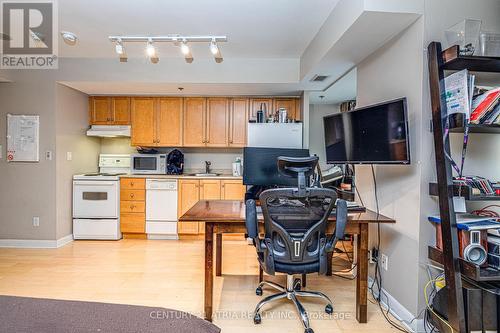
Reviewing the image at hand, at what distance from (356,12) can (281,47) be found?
1.42 metres

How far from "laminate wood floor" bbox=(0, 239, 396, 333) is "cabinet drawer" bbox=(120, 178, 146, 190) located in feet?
2.82

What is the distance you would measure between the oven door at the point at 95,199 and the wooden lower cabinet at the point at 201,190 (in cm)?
96

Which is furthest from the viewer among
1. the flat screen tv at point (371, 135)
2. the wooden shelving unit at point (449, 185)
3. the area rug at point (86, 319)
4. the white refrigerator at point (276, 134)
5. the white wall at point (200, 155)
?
the white wall at point (200, 155)

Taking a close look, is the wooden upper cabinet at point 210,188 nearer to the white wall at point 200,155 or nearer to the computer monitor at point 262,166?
the white wall at point 200,155

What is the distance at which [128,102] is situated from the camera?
449cm

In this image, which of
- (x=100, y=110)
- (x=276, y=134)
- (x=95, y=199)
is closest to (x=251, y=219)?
(x=276, y=134)

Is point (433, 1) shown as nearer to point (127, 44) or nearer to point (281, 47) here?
point (281, 47)

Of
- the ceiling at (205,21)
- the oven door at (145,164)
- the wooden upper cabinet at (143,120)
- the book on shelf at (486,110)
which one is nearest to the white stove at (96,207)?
the oven door at (145,164)

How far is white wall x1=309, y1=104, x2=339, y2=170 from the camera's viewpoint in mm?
5449

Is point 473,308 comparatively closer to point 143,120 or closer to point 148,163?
point 148,163

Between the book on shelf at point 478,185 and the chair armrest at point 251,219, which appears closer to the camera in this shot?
the book on shelf at point 478,185

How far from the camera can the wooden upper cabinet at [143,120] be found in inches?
176

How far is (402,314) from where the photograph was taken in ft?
6.91

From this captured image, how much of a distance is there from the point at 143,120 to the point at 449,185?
4.10 metres
